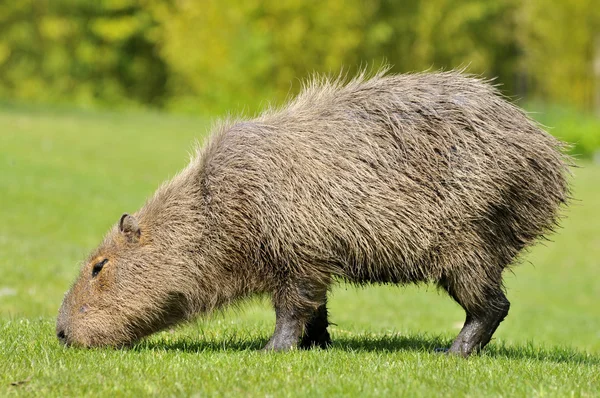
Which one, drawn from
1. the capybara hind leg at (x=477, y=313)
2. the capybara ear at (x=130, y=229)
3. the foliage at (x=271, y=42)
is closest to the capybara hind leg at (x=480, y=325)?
the capybara hind leg at (x=477, y=313)

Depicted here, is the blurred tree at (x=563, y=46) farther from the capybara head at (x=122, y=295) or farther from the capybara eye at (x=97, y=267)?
the capybara eye at (x=97, y=267)

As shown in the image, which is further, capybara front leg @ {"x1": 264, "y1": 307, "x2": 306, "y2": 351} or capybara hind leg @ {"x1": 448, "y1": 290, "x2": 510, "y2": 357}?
capybara hind leg @ {"x1": 448, "y1": 290, "x2": 510, "y2": 357}

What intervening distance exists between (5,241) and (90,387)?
496 inches

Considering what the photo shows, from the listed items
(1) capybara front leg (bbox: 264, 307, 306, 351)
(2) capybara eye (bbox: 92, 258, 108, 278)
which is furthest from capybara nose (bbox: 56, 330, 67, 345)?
(1) capybara front leg (bbox: 264, 307, 306, 351)

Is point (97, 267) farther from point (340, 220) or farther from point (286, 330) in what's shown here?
point (340, 220)

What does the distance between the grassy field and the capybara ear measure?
91 centimetres

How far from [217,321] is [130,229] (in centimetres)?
249

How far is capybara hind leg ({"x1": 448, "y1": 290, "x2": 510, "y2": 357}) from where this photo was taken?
313 inches

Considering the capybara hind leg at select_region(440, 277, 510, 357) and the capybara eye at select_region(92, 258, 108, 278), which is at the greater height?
the capybara eye at select_region(92, 258, 108, 278)

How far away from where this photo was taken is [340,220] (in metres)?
7.61

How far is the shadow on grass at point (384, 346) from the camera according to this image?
7.98 m

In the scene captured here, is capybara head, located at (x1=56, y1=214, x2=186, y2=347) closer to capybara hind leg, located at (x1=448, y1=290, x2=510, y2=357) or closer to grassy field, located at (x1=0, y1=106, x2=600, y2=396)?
grassy field, located at (x1=0, y1=106, x2=600, y2=396)

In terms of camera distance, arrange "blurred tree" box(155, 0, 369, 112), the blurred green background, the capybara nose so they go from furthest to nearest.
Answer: the blurred green background, "blurred tree" box(155, 0, 369, 112), the capybara nose

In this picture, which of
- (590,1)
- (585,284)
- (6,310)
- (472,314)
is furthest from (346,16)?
(472,314)
